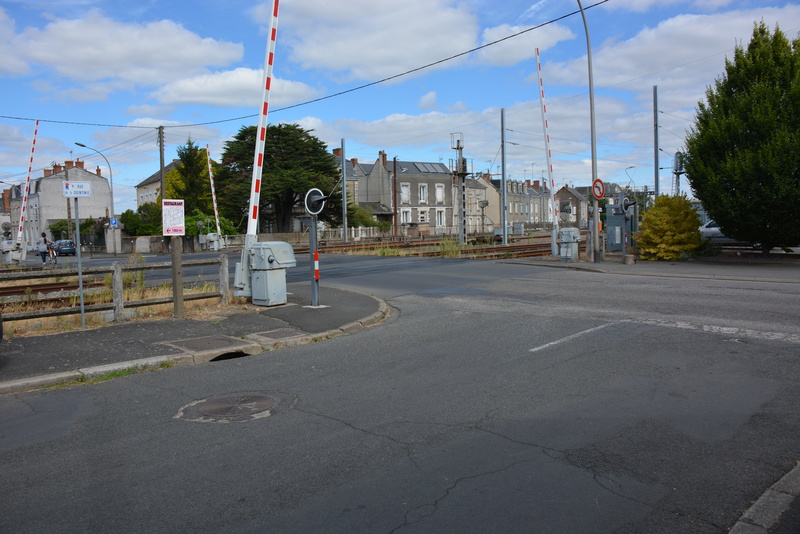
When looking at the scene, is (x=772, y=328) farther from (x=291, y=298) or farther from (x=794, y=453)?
(x=291, y=298)

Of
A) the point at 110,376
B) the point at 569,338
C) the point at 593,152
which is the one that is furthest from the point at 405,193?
the point at 110,376

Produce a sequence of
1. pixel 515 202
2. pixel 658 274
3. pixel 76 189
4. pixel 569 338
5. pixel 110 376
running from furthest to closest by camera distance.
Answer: pixel 515 202 < pixel 658 274 < pixel 76 189 < pixel 569 338 < pixel 110 376

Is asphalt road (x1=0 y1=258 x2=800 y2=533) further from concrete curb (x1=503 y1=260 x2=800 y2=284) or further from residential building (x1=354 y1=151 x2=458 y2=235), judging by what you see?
residential building (x1=354 y1=151 x2=458 y2=235)

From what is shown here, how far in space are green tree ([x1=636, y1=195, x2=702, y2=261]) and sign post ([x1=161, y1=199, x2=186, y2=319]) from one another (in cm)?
1758

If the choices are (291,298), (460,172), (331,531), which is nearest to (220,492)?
(331,531)

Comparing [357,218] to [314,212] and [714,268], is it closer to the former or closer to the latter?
[714,268]

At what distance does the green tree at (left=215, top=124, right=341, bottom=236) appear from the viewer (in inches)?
2023

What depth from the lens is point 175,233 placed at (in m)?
10.7

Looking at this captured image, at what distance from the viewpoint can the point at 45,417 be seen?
19.0ft

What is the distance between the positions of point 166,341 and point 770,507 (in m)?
7.91

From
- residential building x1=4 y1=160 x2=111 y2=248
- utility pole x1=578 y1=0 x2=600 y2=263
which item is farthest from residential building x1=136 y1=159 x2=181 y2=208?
utility pole x1=578 y1=0 x2=600 y2=263

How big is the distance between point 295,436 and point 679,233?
20497 mm

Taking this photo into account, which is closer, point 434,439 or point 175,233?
point 434,439

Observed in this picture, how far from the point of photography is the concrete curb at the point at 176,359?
22.7 feet
